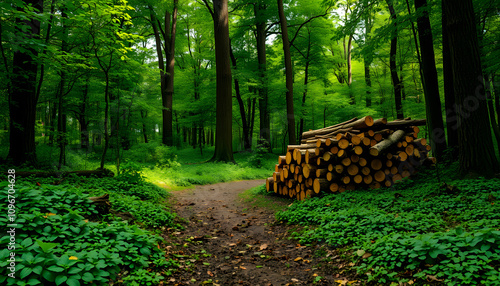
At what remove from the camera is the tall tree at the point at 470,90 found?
5477 mm

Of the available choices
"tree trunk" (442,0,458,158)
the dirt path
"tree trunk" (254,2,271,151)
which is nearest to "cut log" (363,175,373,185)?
"tree trunk" (442,0,458,158)

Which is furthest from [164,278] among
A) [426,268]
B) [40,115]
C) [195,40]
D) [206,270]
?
[40,115]

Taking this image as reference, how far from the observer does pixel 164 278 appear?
314cm

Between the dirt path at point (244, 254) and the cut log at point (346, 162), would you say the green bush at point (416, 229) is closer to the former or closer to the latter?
the dirt path at point (244, 254)

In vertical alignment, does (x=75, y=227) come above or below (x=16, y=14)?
below

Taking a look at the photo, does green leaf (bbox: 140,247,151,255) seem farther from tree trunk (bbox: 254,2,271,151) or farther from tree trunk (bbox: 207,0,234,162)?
tree trunk (bbox: 254,2,271,151)

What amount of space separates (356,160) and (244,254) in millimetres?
4139

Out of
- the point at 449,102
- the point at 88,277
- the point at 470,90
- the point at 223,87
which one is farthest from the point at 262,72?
the point at 88,277

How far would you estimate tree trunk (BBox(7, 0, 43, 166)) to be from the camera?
25.6 ft

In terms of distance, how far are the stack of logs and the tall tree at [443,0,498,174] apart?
180 cm

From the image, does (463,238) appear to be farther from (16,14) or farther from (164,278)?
(16,14)

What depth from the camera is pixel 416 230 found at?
11.9 ft

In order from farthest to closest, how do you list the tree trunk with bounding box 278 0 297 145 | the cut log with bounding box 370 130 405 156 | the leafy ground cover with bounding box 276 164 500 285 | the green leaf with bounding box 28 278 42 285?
the tree trunk with bounding box 278 0 297 145
the cut log with bounding box 370 130 405 156
the leafy ground cover with bounding box 276 164 500 285
the green leaf with bounding box 28 278 42 285

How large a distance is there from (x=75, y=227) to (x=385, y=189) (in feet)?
21.5
